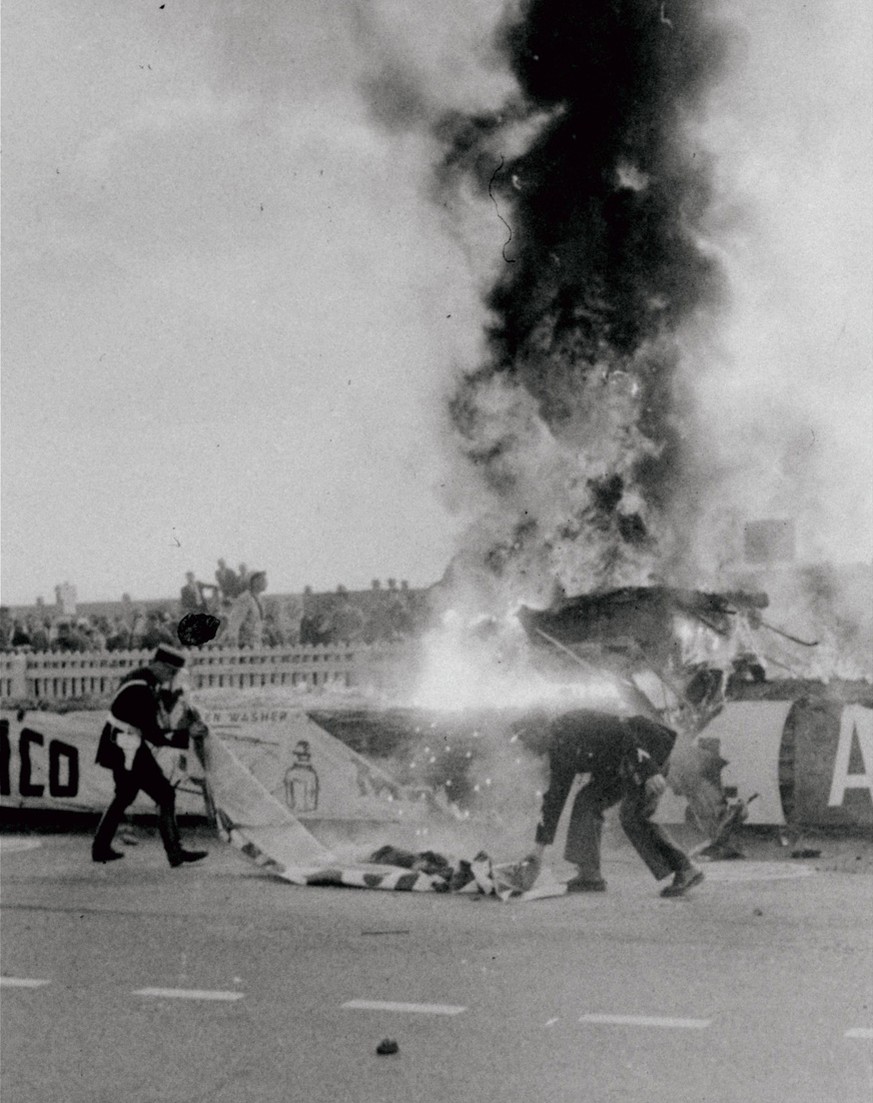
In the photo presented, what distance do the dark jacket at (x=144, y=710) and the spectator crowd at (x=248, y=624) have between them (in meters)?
4.96

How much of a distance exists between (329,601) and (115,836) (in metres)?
7.00

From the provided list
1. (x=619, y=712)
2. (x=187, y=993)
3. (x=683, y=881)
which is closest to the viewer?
(x=187, y=993)

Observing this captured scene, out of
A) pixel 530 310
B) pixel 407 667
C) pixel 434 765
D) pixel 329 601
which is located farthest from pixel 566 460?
pixel 434 765

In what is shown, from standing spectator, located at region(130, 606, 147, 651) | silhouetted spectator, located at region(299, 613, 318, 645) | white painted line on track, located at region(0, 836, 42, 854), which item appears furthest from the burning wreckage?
standing spectator, located at region(130, 606, 147, 651)

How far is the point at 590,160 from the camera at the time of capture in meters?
17.0

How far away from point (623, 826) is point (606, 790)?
39 cm

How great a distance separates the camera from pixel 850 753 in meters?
10.8

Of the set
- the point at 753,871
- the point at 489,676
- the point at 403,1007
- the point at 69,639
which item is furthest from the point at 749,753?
the point at 69,639

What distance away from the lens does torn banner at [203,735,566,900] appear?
388 inches

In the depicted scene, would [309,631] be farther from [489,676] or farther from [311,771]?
[311,771]

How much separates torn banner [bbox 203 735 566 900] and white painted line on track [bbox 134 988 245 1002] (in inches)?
111

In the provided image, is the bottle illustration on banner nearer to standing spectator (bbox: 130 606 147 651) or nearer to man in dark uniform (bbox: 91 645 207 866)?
man in dark uniform (bbox: 91 645 207 866)

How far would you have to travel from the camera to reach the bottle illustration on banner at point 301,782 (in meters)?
11.9

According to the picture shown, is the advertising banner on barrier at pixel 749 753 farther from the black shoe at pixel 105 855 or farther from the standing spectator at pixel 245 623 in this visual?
the standing spectator at pixel 245 623
